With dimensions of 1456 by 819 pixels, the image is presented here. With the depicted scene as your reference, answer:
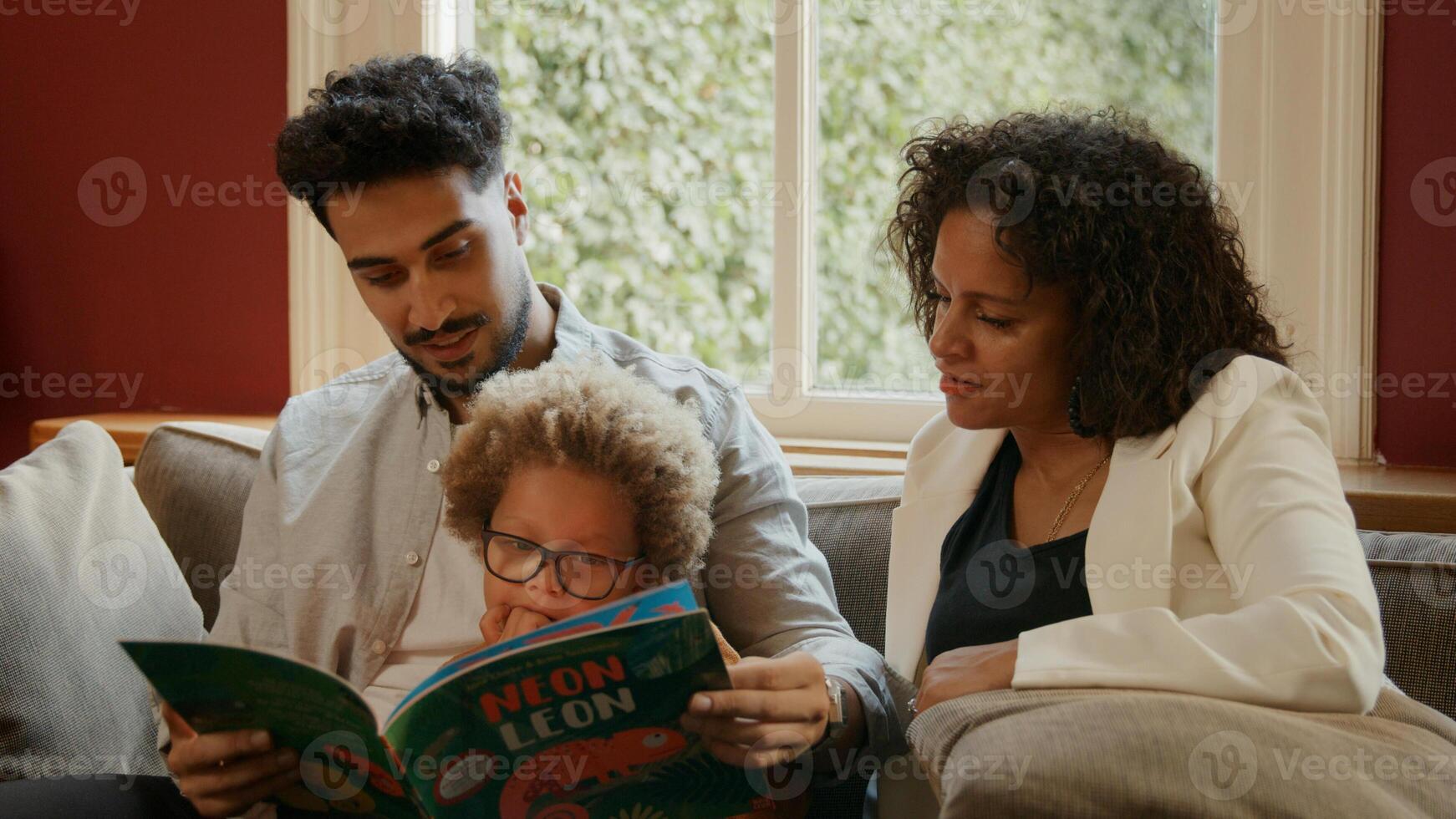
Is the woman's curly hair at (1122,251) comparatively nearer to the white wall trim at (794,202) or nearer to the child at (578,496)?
the child at (578,496)

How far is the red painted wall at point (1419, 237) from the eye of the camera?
205cm

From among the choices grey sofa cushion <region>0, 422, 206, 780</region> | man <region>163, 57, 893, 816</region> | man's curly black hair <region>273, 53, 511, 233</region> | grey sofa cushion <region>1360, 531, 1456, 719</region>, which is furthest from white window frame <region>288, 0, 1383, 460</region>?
grey sofa cushion <region>0, 422, 206, 780</region>

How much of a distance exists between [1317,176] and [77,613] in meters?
2.07

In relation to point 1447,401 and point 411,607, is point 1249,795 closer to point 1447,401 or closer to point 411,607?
point 411,607

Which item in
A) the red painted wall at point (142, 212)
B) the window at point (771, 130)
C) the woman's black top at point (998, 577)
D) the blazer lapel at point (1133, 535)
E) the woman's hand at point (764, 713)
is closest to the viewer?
the woman's hand at point (764, 713)

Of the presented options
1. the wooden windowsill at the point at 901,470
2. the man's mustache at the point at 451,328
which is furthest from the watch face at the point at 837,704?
the wooden windowsill at the point at 901,470

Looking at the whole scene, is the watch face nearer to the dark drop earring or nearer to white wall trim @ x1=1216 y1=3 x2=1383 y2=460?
the dark drop earring

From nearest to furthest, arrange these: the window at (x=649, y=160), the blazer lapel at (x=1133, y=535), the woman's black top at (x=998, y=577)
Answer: the blazer lapel at (x=1133, y=535), the woman's black top at (x=998, y=577), the window at (x=649, y=160)

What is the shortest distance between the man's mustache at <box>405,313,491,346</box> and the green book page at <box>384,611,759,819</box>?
0.72 metres

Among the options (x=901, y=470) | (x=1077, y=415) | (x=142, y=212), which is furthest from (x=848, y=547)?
(x=142, y=212)

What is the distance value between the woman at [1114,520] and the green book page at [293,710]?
0.51m

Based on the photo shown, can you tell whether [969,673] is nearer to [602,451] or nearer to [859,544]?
[602,451]

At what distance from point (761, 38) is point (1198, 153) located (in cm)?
95

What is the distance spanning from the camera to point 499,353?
1.72 metres
